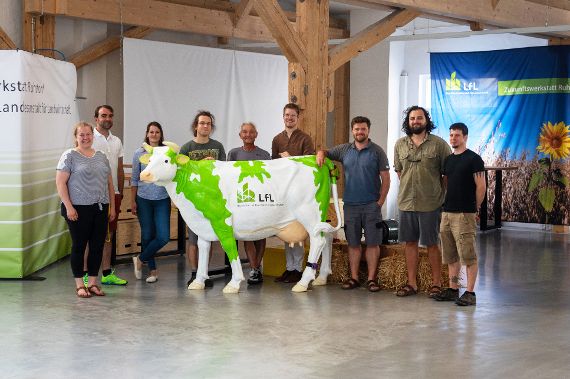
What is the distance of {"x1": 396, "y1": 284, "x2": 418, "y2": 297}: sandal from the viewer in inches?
288

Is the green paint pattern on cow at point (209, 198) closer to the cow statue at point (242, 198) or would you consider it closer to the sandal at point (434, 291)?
the cow statue at point (242, 198)

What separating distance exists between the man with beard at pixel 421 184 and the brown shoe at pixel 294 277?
1089 millimetres

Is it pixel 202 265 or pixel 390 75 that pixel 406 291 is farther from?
pixel 390 75

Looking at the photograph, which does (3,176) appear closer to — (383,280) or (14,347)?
(14,347)

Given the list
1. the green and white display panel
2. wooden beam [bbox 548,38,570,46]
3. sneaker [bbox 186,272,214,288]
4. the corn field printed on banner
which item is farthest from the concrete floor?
wooden beam [bbox 548,38,570,46]

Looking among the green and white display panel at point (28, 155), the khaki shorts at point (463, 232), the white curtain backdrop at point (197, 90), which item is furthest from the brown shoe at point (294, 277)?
the white curtain backdrop at point (197, 90)

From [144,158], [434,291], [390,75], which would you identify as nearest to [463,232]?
[434,291]

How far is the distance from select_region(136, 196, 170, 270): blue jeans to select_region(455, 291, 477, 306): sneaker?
251cm

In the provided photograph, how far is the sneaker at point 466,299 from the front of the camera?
691cm

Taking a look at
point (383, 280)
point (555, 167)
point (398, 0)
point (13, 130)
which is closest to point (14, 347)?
point (13, 130)

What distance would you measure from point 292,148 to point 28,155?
2299 mm

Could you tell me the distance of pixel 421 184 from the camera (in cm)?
709

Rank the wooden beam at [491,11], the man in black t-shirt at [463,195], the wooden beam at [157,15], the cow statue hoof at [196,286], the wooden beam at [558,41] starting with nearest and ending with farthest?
1. the man in black t-shirt at [463,195]
2. the cow statue hoof at [196,286]
3. the wooden beam at [491,11]
4. the wooden beam at [157,15]
5. the wooden beam at [558,41]

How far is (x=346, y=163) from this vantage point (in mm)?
7523
